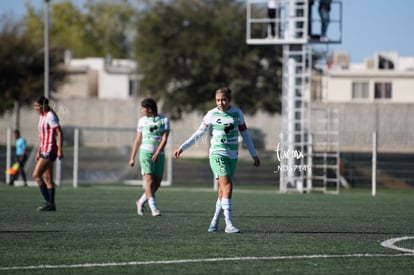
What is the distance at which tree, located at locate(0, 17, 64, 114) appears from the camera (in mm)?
58125

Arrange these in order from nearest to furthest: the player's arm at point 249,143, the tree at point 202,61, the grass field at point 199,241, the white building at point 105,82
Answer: the grass field at point 199,241, the player's arm at point 249,143, the tree at point 202,61, the white building at point 105,82

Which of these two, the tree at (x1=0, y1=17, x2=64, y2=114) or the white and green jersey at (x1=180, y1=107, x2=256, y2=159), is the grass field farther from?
the tree at (x1=0, y1=17, x2=64, y2=114)

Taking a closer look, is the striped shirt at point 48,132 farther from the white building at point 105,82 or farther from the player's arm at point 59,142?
the white building at point 105,82

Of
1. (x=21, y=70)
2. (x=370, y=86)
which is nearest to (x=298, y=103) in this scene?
(x=21, y=70)

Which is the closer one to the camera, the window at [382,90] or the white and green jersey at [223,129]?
the white and green jersey at [223,129]

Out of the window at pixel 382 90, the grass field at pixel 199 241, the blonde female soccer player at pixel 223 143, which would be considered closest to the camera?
the grass field at pixel 199 241

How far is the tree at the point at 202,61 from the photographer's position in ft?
187

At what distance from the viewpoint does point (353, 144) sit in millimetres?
36031

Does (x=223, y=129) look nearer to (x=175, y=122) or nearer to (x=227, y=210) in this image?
(x=227, y=210)

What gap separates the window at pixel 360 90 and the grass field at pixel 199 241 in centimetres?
5030

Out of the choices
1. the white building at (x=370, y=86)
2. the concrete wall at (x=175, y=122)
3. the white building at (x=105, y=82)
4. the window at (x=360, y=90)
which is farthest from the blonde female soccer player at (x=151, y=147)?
the white building at (x=105, y=82)

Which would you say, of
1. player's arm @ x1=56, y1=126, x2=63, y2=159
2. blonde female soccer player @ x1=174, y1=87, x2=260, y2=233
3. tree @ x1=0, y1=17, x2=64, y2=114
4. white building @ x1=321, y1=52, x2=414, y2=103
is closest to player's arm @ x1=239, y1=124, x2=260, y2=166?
blonde female soccer player @ x1=174, y1=87, x2=260, y2=233

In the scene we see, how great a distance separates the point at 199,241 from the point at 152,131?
547 cm

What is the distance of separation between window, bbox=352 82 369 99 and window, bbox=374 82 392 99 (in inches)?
26.0
